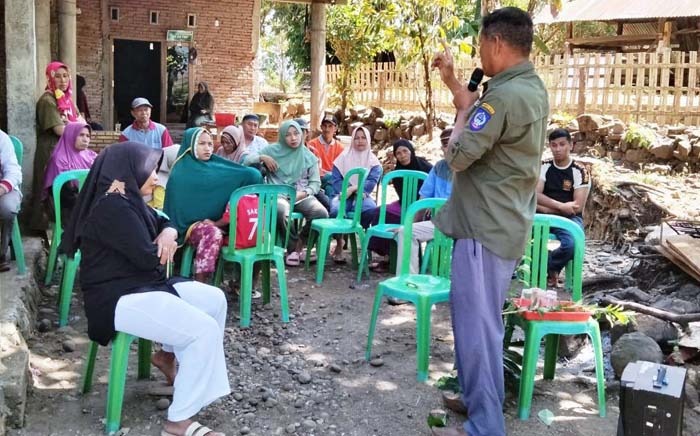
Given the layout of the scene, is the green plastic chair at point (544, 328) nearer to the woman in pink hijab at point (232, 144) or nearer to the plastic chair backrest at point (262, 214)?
the plastic chair backrest at point (262, 214)

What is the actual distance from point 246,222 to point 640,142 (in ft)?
25.9

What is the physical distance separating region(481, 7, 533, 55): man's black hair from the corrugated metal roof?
13.7 metres

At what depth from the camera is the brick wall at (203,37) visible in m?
14.2

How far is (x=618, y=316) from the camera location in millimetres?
3818

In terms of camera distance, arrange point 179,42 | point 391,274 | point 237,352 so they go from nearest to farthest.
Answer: point 237,352 → point 391,274 → point 179,42

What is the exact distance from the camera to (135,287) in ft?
10.8

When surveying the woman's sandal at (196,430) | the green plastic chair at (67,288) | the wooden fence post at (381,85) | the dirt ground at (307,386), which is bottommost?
the dirt ground at (307,386)

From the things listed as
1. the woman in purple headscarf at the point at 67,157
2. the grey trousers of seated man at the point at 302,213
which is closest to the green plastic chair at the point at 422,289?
the grey trousers of seated man at the point at 302,213

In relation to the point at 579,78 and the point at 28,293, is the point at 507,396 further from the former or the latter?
the point at 579,78

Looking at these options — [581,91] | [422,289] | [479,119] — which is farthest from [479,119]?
[581,91]

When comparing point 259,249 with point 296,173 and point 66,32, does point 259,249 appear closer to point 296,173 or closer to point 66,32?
point 296,173

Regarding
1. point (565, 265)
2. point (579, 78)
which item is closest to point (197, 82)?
point (579, 78)

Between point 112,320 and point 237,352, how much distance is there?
54.5 inches

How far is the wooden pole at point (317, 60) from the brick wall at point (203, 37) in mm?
3864
